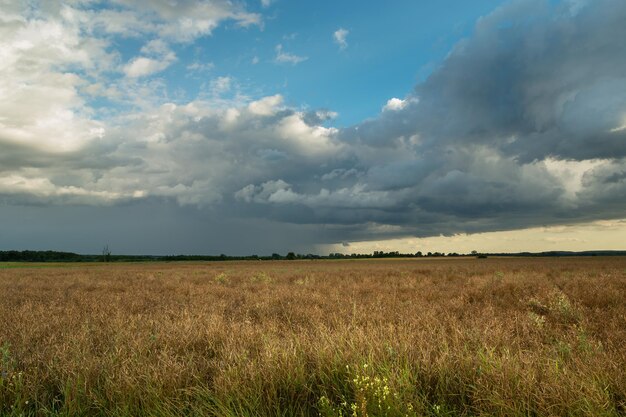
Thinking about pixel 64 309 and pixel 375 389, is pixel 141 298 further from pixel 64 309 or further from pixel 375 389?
pixel 375 389

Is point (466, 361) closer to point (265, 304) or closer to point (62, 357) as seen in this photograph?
point (62, 357)

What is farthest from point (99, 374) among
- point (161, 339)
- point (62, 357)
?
point (161, 339)

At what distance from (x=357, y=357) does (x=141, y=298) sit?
32.6 feet

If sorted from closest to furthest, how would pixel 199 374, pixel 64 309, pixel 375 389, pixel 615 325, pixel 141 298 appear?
pixel 375 389
pixel 199 374
pixel 615 325
pixel 64 309
pixel 141 298

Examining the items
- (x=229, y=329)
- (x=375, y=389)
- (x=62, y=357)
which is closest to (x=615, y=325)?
(x=375, y=389)

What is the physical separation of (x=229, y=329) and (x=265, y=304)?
358 cm

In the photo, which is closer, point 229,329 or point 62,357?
point 62,357

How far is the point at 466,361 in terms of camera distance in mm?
3705

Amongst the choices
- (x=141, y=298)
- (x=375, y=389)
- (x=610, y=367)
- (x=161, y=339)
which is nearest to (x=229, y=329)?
(x=161, y=339)

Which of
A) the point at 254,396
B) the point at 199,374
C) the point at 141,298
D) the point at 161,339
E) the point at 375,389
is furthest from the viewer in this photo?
the point at 141,298

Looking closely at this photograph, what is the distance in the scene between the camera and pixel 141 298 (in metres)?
11.8

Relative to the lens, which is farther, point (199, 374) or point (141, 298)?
point (141, 298)

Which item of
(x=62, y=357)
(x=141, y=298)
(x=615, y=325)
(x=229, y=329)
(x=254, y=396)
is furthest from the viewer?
(x=141, y=298)

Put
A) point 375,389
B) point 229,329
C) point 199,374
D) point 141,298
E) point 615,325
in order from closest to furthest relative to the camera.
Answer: point 375,389 < point 199,374 < point 229,329 < point 615,325 < point 141,298
